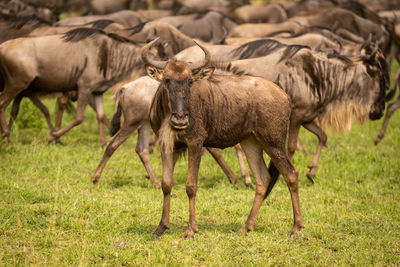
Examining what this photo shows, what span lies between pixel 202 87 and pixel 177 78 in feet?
1.22

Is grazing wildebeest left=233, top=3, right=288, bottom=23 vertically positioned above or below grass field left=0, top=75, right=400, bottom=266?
below

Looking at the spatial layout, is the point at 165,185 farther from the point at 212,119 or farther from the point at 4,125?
the point at 4,125

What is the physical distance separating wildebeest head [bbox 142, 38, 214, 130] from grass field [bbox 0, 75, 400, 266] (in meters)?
1.05

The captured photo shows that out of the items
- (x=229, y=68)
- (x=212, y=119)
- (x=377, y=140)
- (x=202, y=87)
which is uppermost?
(x=202, y=87)

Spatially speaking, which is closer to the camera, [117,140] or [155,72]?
[155,72]

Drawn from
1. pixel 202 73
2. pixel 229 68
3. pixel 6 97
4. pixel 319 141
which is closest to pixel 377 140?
pixel 319 141

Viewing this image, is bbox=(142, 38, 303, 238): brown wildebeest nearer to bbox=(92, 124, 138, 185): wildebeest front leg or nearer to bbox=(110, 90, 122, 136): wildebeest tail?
bbox=(92, 124, 138, 185): wildebeest front leg

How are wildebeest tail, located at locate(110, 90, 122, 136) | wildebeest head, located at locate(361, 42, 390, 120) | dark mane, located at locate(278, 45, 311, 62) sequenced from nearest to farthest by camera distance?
wildebeest tail, located at locate(110, 90, 122, 136) < dark mane, located at locate(278, 45, 311, 62) < wildebeest head, located at locate(361, 42, 390, 120)

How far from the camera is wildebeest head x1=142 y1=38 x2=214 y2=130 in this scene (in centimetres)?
A: 458

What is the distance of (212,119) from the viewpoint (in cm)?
500

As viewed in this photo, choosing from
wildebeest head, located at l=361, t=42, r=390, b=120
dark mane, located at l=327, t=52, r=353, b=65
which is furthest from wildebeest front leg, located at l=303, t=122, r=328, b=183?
dark mane, located at l=327, t=52, r=353, b=65

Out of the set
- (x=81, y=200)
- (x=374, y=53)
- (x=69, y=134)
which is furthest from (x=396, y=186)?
(x=69, y=134)

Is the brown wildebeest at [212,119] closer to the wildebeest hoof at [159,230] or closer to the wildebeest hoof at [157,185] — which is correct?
the wildebeest hoof at [159,230]

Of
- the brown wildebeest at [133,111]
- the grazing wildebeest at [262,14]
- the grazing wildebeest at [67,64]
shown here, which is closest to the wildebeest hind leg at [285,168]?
the brown wildebeest at [133,111]
